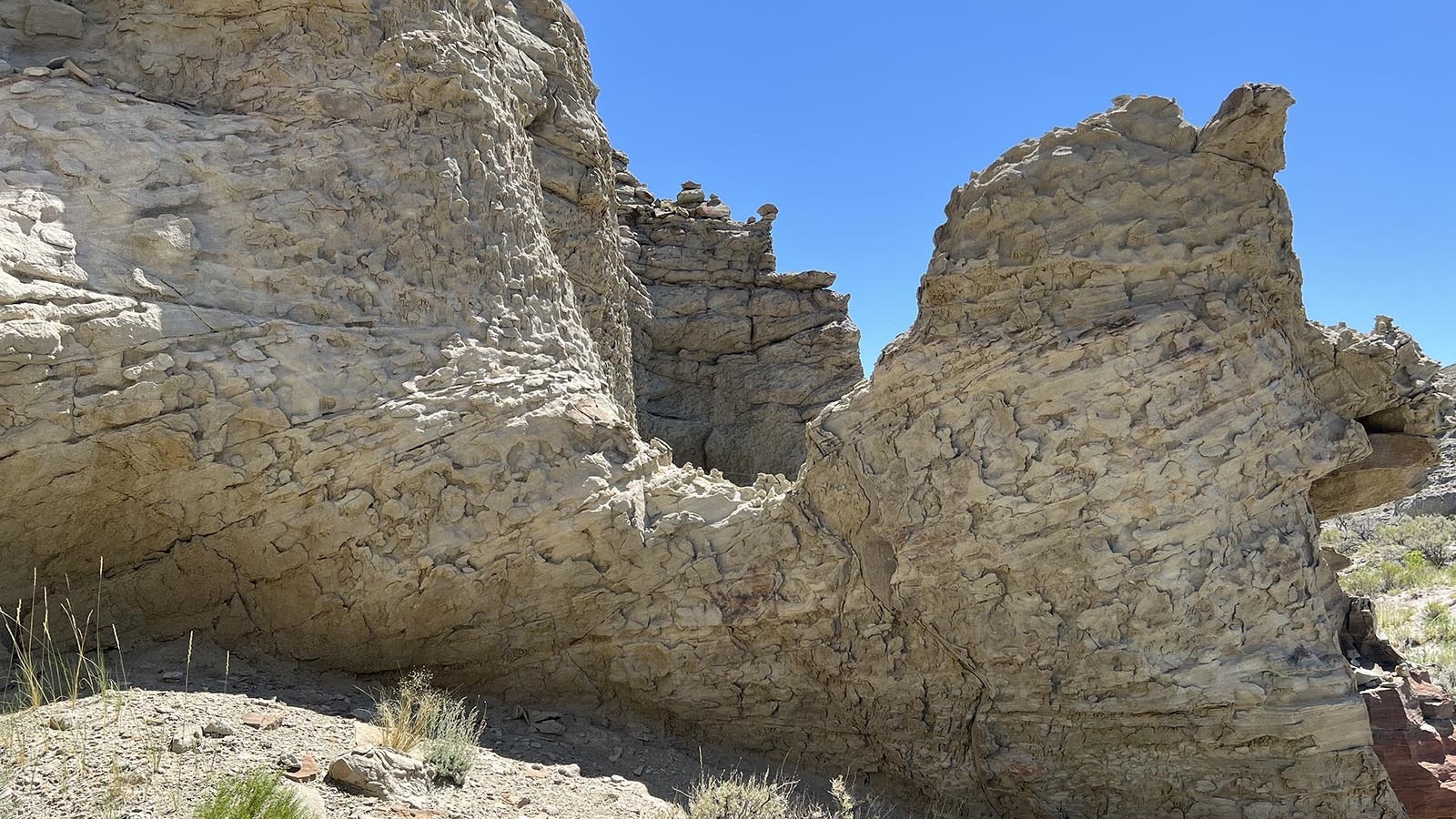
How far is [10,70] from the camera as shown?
7.17m

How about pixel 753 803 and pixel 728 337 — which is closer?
pixel 753 803

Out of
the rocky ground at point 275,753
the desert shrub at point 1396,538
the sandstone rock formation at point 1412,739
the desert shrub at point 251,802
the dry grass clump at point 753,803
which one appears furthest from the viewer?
the desert shrub at point 1396,538

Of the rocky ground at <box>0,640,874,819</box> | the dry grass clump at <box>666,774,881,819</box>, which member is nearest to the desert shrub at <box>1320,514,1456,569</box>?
the dry grass clump at <box>666,774,881,819</box>

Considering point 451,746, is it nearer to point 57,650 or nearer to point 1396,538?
point 57,650

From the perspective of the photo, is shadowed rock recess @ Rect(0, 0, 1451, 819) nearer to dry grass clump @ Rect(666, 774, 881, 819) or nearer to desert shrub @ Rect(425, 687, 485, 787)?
dry grass clump @ Rect(666, 774, 881, 819)

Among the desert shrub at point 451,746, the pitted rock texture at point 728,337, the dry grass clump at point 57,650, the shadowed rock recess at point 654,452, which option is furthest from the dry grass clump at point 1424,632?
the dry grass clump at point 57,650

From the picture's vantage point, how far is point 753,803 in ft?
20.9

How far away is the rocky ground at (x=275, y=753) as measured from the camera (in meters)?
4.70

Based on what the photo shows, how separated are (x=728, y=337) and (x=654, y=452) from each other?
10.8 meters

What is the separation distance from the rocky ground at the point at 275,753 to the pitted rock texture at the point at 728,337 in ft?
34.6

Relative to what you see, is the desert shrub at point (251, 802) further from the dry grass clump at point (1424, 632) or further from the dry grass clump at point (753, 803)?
the dry grass clump at point (1424, 632)

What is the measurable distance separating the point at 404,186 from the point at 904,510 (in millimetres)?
4821

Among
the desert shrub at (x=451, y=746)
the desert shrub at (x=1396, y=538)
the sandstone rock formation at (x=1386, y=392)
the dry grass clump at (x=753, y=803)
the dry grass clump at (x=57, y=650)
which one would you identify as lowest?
the dry grass clump at (x=753, y=803)

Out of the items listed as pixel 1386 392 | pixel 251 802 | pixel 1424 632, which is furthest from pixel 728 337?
pixel 251 802
